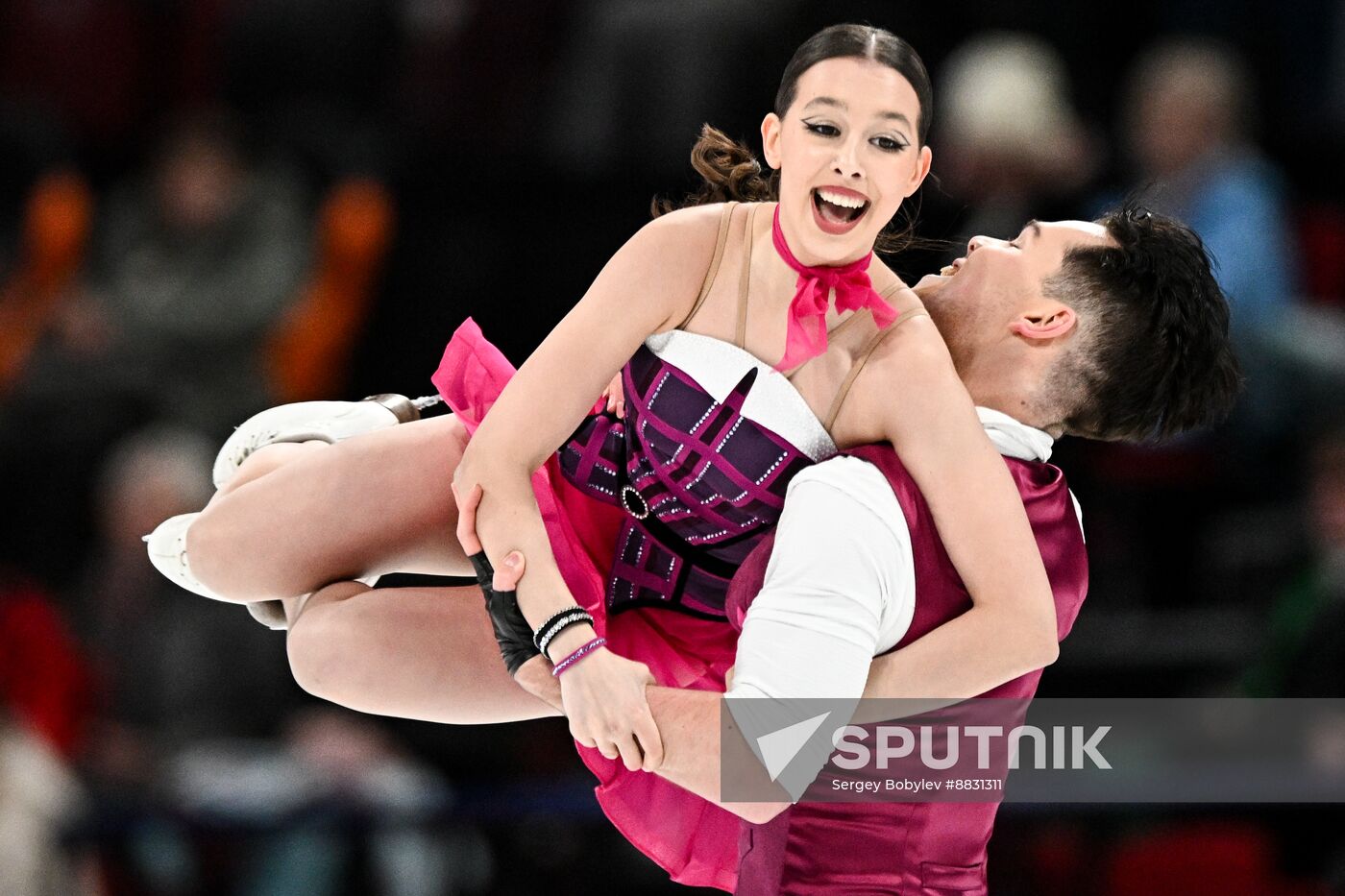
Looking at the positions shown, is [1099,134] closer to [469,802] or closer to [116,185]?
[469,802]

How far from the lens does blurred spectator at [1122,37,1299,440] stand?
442 centimetres

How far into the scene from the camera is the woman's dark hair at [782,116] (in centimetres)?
220

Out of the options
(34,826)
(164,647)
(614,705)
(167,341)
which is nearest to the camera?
(614,705)

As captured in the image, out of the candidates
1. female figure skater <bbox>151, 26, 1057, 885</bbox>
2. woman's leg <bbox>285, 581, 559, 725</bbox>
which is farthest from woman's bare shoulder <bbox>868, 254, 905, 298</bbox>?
woman's leg <bbox>285, 581, 559, 725</bbox>

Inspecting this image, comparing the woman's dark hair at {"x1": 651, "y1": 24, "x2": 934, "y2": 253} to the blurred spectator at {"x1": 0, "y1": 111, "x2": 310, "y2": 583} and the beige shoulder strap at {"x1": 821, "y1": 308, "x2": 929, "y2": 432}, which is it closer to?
the beige shoulder strap at {"x1": 821, "y1": 308, "x2": 929, "y2": 432}

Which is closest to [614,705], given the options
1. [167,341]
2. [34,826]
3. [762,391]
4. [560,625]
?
[560,625]

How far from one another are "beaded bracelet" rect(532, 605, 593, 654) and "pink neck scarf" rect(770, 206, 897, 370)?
1.27ft

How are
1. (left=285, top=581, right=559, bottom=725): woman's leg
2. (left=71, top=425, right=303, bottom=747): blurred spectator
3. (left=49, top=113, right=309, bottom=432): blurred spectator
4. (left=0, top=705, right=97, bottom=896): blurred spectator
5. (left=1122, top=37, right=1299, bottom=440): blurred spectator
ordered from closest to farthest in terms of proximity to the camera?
1. (left=285, top=581, right=559, bottom=725): woman's leg
2. (left=0, top=705, right=97, bottom=896): blurred spectator
3. (left=1122, top=37, right=1299, bottom=440): blurred spectator
4. (left=71, top=425, right=303, bottom=747): blurred spectator
5. (left=49, top=113, right=309, bottom=432): blurred spectator

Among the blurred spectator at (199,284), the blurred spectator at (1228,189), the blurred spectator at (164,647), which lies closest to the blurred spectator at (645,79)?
the blurred spectator at (199,284)

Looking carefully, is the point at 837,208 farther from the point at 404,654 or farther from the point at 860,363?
the point at 404,654

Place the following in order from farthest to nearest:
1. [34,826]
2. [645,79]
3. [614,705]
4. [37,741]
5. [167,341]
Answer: [645,79]
[167,341]
[37,741]
[34,826]
[614,705]

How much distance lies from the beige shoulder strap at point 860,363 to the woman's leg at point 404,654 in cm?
57

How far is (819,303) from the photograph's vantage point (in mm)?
2205

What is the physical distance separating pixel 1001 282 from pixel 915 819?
26.6 inches
